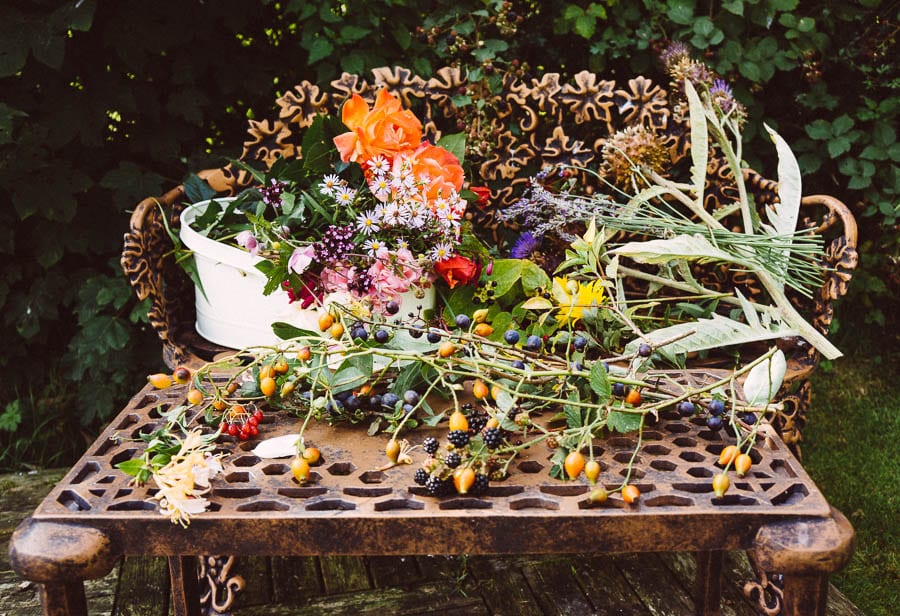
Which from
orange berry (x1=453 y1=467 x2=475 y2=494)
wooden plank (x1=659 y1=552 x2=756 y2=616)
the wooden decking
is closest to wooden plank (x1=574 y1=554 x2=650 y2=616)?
the wooden decking

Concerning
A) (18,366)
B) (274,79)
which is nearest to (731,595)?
(274,79)

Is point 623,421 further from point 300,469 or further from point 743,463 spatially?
point 300,469

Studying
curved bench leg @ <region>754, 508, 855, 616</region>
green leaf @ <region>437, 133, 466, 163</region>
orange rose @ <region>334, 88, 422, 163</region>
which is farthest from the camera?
green leaf @ <region>437, 133, 466, 163</region>

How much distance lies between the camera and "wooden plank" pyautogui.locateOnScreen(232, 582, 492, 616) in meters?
1.70

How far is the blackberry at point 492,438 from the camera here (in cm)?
100

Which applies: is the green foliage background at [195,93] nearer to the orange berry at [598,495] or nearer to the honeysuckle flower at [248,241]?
the honeysuckle flower at [248,241]

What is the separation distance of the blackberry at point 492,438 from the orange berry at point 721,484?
0.27 m

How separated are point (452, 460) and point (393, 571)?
1.00m

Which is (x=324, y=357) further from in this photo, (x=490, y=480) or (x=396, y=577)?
(x=396, y=577)

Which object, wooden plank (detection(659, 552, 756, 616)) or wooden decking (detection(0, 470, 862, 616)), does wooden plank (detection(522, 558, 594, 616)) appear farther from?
wooden plank (detection(659, 552, 756, 616))

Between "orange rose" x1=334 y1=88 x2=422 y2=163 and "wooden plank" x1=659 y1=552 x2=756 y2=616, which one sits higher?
"orange rose" x1=334 y1=88 x2=422 y2=163

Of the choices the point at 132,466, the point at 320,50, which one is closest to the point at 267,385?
the point at 132,466

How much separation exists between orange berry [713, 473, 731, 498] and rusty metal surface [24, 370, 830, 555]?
0.05ft

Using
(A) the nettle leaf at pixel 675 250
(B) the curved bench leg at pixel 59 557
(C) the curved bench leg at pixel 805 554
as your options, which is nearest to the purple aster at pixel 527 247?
(A) the nettle leaf at pixel 675 250
